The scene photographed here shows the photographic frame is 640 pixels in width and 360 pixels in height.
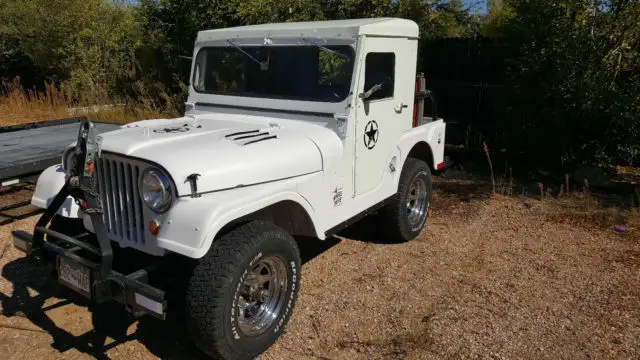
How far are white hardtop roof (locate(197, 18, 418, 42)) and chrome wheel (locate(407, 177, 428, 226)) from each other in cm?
138

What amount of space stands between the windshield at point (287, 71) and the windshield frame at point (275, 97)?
0.8 inches

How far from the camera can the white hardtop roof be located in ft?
12.3

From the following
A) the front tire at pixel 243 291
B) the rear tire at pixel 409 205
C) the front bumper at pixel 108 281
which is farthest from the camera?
the rear tire at pixel 409 205

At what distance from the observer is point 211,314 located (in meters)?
2.69

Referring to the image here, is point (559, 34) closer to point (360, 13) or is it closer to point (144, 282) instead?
point (360, 13)

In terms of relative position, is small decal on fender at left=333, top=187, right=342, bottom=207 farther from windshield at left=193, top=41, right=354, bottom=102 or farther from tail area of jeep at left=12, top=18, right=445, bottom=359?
windshield at left=193, top=41, right=354, bottom=102

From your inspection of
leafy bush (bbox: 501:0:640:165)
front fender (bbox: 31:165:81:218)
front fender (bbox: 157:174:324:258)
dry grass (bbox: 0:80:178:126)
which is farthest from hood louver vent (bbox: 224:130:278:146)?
dry grass (bbox: 0:80:178:126)

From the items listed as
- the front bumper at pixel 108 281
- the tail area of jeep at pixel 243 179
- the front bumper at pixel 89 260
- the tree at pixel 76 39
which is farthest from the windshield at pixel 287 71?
the tree at pixel 76 39

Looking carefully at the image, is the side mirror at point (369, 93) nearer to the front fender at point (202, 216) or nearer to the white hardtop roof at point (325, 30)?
the white hardtop roof at point (325, 30)

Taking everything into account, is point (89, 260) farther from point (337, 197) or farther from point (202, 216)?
point (337, 197)

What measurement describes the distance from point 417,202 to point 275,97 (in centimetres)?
184

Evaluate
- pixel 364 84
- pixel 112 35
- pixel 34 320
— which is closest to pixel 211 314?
pixel 34 320

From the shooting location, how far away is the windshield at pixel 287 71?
12.4ft

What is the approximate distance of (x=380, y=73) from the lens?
13.2 feet
